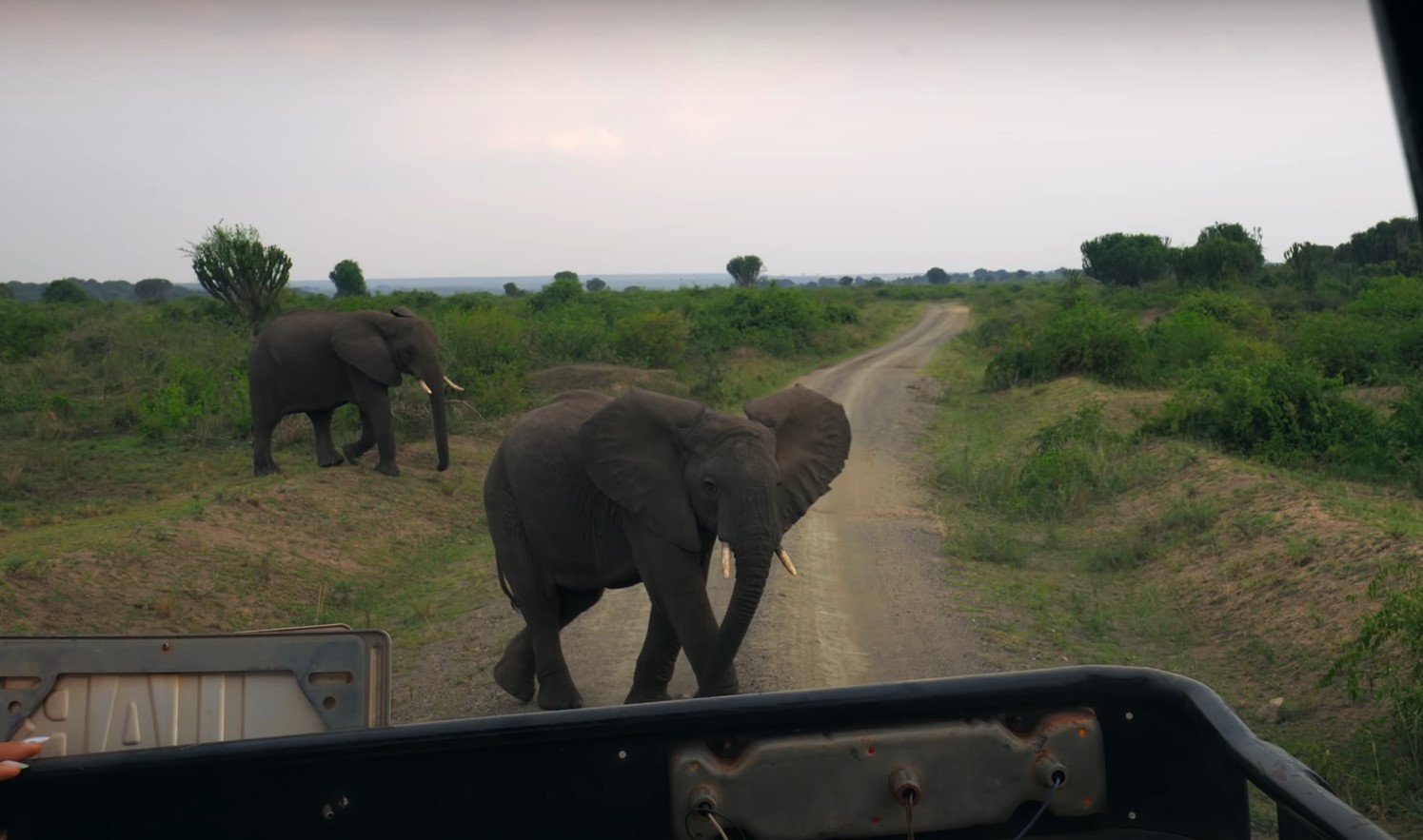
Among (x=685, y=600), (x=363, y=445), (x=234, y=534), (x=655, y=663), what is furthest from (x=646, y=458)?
(x=363, y=445)

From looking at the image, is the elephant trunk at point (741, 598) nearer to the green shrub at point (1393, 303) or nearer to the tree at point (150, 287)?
the green shrub at point (1393, 303)

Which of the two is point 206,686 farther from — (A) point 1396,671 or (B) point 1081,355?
(B) point 1081,355

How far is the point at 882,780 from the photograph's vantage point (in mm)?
2623

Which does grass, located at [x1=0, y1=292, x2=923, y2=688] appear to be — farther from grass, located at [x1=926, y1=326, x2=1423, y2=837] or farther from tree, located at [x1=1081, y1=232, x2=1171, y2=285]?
tree, located at [x1=1081, y1=232, x2=1171, y2=285]

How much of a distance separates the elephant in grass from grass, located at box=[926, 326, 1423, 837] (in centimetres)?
233

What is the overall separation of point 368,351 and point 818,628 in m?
7.63

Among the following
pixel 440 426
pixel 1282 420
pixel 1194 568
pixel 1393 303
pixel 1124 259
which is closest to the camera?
pixel 1194 568

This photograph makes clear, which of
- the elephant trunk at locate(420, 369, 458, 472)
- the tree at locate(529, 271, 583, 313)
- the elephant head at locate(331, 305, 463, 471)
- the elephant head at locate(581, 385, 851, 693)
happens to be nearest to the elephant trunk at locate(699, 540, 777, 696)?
the elephant head at locate(581, 385, 851, 693)

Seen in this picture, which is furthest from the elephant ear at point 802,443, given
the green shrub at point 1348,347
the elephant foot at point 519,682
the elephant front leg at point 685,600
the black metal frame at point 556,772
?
the green shrub at point 1348,347

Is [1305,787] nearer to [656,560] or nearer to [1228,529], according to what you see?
[656,560]

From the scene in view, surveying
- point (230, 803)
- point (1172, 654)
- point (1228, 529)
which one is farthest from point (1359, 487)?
point (230, 803)

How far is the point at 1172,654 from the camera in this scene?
8047mm

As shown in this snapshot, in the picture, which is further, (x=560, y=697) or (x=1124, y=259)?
(x=1124, y=259)

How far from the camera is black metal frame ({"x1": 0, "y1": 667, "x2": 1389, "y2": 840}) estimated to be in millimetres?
2598
